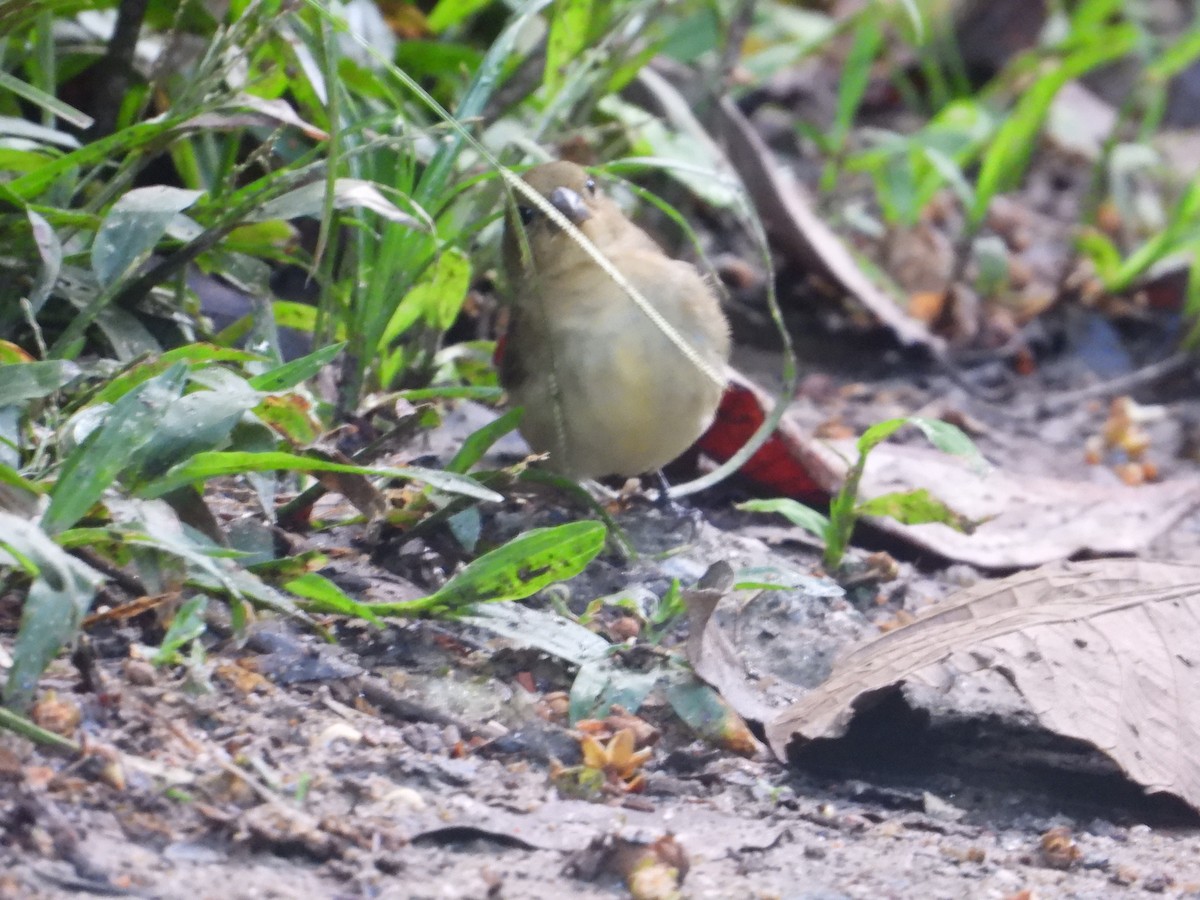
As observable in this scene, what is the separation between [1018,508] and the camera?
12.5ft

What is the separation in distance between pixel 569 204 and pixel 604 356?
1.27 ft

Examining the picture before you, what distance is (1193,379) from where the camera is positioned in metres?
5.23

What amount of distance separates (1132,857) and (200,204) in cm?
204

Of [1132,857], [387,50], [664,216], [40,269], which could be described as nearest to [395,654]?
[40,269]

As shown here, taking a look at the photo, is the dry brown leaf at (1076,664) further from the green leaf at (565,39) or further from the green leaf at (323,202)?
the green leaf at (565,39)

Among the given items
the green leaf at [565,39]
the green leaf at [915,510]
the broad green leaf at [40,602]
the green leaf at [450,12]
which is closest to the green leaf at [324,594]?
the broad green leaf at [40,602]

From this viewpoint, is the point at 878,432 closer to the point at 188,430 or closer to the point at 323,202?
the point at 323,202

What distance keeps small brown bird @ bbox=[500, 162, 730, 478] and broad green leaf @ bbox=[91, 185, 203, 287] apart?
731mm

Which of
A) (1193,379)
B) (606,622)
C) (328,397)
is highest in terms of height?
(328,397)

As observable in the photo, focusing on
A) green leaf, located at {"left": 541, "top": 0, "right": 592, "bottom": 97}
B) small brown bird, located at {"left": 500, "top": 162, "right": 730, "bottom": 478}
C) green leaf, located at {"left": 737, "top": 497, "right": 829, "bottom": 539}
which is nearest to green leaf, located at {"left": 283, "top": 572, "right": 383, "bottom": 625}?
small brown bird, located at {"left": 500, "top": 162, "right": 730, "bottom": 478}

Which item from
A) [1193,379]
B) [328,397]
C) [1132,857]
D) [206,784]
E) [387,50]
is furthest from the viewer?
[1193,379]

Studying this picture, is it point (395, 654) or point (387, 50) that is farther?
point (387, 50)

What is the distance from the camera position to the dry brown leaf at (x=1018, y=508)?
347cm

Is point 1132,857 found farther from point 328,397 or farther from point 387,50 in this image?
point 387,50
